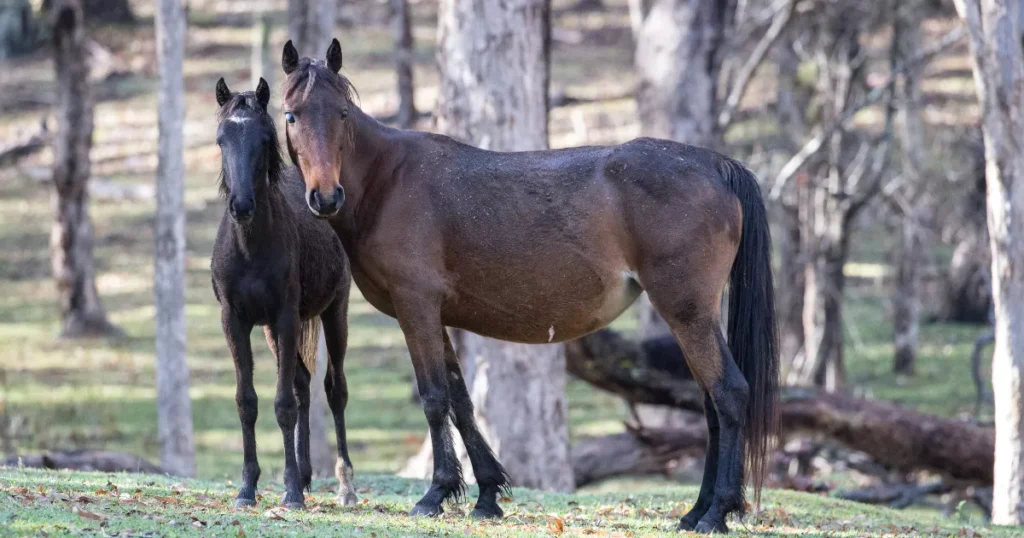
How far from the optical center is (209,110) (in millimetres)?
35438

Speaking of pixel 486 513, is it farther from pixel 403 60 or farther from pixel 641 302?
pixel 403 60

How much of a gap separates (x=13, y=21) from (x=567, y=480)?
100 feet

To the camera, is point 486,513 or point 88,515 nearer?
point 88,515

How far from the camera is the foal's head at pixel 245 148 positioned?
7.57m

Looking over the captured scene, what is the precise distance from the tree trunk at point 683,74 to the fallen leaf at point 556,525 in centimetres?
862

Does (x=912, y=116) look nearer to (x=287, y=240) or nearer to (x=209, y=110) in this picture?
(x=287, y=240)

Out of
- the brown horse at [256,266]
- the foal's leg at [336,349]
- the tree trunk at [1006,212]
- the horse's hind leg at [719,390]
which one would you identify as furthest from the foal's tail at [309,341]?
the tree trunk at [1006,212]

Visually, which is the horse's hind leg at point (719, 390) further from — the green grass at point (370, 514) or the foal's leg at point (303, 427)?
the foal's leg at point (303, 427)

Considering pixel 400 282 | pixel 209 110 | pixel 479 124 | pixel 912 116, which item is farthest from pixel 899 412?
pixel 209 110

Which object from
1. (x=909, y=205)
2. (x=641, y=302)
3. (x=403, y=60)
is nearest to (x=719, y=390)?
(x=641, y=302)

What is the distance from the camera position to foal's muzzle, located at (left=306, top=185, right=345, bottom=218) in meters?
7.45

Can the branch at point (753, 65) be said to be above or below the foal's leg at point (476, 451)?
above

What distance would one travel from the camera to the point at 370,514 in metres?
8.10

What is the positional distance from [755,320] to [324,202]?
2849 millimetres
